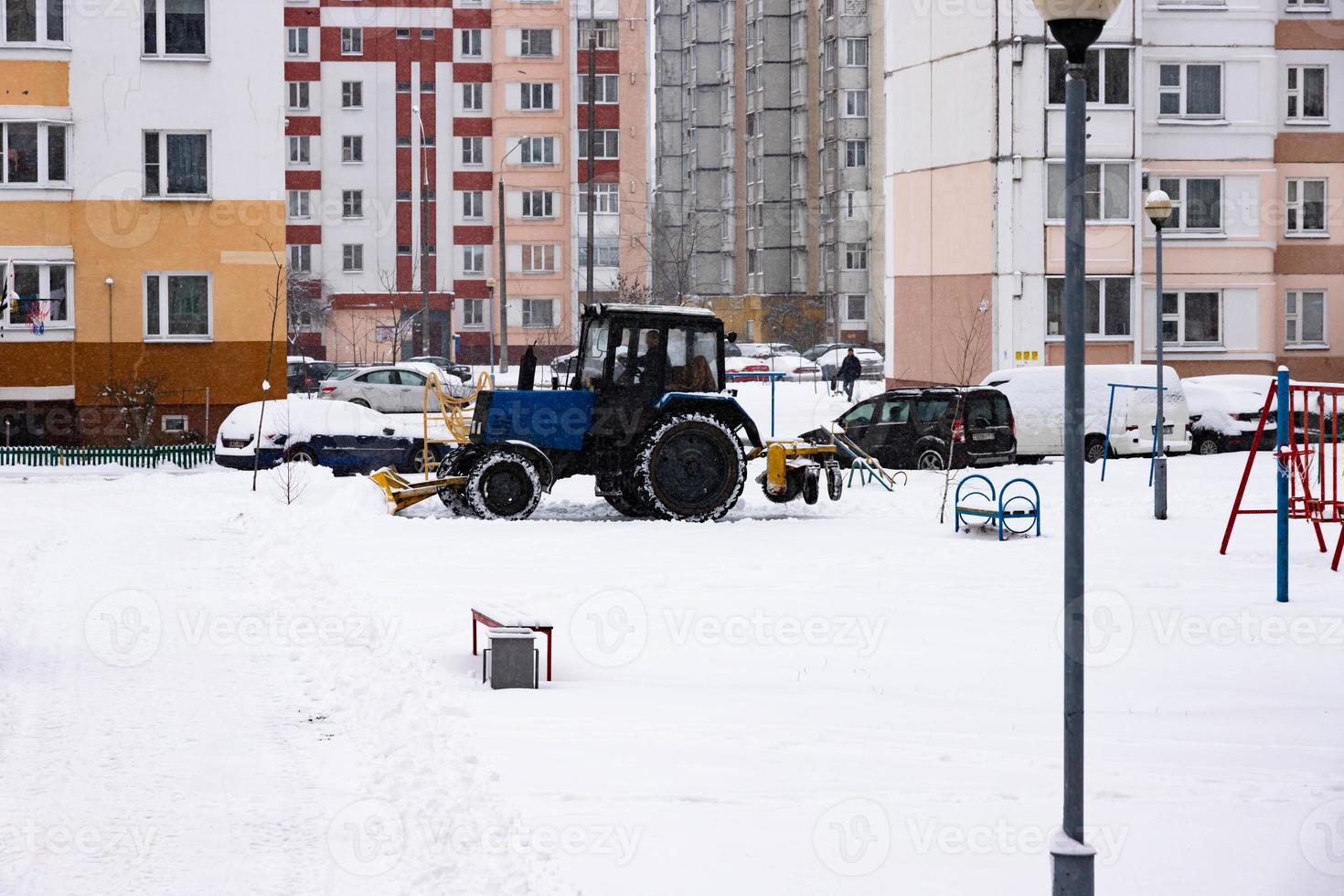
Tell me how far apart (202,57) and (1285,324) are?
28146 millimetres

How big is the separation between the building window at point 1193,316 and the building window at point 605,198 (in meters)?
39.0

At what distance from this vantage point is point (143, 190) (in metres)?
33.3

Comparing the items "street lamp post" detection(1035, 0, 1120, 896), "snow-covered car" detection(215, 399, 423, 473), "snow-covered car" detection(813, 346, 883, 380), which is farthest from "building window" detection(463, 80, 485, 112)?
"street lamp post" detection(1035, 0, 1120, 896)

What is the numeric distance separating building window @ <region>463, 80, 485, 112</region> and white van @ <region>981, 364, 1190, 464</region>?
5130 cm

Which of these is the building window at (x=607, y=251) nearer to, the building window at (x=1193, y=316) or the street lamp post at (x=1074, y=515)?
the building window at (x=1193, y=316)

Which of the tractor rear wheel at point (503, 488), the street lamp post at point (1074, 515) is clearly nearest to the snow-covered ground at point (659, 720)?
the street lamp post at point (1074, 515)

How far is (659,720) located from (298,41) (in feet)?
242

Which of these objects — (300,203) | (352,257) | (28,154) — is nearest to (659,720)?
(28,154)

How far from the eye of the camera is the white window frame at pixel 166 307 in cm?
3338

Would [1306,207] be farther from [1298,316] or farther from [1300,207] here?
[1298,316]

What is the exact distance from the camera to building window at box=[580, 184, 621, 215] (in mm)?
76438

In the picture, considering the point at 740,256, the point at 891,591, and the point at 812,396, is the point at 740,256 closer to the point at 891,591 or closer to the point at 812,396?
the point at 812,396

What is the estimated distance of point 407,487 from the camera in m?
21.0

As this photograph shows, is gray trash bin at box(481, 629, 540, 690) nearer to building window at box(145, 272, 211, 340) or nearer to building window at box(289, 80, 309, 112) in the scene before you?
building window at box(145, 272, 211, 340)
